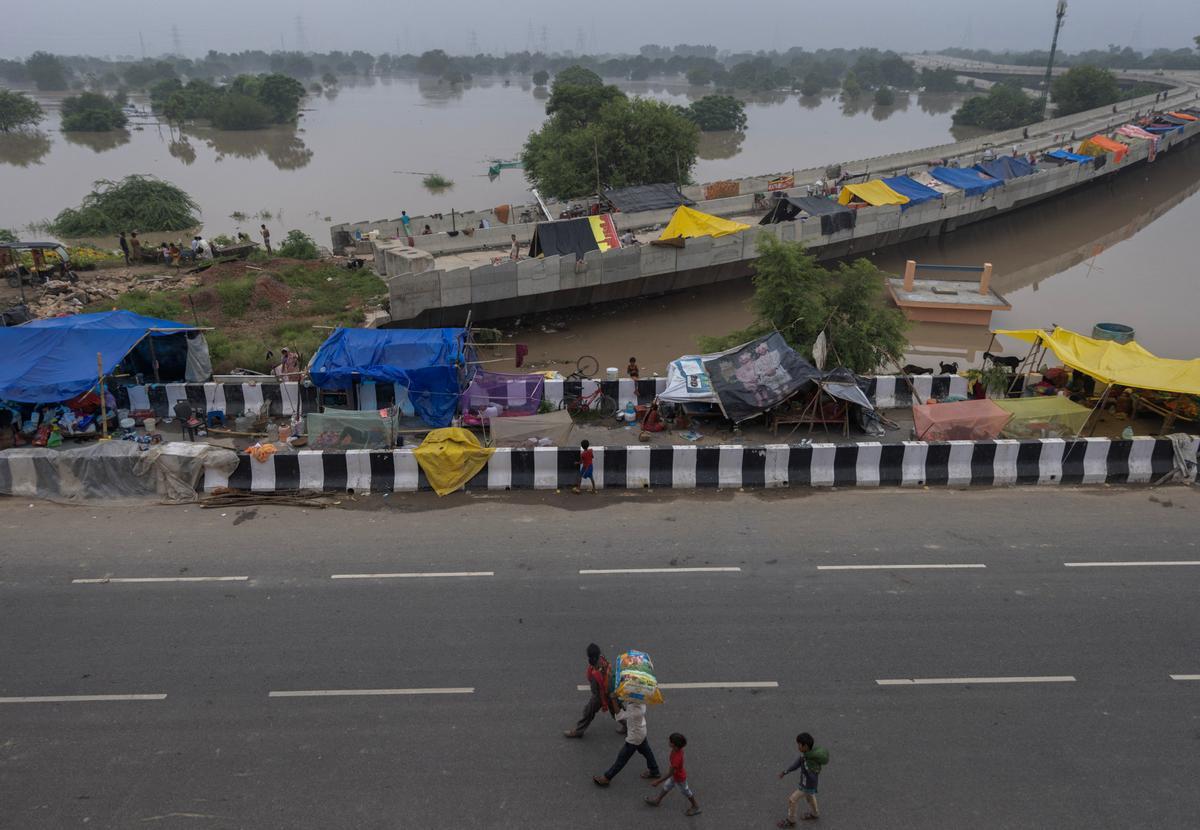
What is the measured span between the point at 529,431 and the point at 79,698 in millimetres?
7499

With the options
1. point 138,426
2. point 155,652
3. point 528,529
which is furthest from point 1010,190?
point 155,652

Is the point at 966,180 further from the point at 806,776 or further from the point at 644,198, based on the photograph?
the point at 806,776

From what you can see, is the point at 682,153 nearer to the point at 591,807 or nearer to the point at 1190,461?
the point at 1190,461

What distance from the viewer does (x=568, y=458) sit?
13.0 m

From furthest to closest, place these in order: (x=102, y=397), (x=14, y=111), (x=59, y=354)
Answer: (x=14, y=111) < (x=59, y=354) < (x=102, y=397)

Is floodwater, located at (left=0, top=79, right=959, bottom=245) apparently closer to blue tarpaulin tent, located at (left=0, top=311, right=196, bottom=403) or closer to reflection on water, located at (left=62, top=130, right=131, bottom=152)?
→ reflection on water, located at (left=62, top=130, right=131, bottom=152)

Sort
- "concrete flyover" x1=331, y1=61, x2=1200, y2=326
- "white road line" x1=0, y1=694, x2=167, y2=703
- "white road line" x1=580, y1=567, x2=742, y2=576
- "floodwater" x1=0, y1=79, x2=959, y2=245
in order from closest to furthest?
1. "white road line" x1=0, y1=694, x2=167, y2=703
2. "white road line" x1=580, y1=567, x2=742, y2=576
3. "concrete flyover" x1=331, y1=61, x2=1200, y2=326
4. "floodwater" x1=0, y1=79, x2=959, y2=245

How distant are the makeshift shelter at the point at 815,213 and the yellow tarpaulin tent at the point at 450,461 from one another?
62.4ft

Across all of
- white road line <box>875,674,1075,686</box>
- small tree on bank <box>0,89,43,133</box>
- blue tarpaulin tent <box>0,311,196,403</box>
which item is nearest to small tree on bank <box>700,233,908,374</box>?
white road line <box>875,674,1075,686</box>

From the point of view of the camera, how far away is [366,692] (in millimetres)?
8258

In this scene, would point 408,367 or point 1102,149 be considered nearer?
point 408,367

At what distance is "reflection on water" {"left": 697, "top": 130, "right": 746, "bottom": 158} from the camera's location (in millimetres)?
69250

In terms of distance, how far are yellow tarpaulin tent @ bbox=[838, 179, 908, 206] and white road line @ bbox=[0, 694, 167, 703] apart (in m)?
28.5

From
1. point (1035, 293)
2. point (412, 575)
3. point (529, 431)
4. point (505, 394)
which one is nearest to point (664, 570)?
point (412, 575)
